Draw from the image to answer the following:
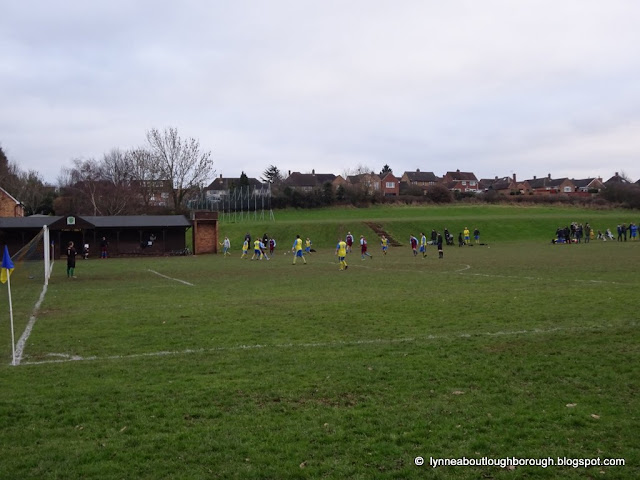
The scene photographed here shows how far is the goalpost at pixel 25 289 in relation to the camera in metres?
11.9

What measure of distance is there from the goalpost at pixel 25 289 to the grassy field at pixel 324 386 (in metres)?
0.26

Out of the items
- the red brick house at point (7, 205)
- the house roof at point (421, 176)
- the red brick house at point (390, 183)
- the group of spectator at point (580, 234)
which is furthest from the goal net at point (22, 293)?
the house roof at point (421, 176)

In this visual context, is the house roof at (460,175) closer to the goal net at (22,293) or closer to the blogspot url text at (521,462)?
the goal net at (22,293)

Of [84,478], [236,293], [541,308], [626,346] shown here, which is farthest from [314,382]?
[236,293]

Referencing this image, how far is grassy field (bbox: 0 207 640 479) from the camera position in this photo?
5832 mm

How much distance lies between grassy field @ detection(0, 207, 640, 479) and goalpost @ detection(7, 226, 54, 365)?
259 millimetres

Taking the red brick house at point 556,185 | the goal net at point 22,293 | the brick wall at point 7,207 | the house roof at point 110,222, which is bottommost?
the goal net at point 22,293

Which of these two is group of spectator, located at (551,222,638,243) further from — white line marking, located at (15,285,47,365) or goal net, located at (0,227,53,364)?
white line marking, located at (15,285,47,365)

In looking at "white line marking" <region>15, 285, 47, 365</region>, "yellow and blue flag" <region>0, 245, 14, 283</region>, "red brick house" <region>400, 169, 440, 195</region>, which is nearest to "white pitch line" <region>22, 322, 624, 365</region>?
"white line marking" <region>15, 285, 47, 365</region>

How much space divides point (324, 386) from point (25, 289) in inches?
737

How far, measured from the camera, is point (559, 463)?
18.1 feet

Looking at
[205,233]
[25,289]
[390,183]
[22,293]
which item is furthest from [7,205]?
[390,183]

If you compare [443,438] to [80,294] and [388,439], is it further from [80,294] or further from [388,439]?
[80,294]

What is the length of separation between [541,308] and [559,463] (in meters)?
9.72
